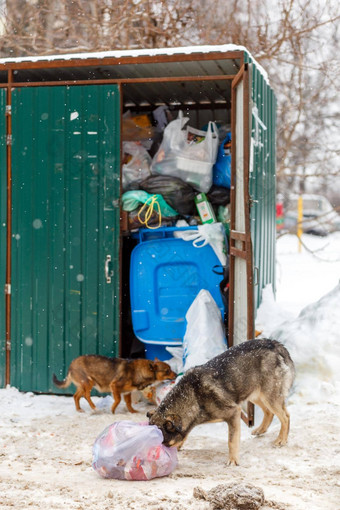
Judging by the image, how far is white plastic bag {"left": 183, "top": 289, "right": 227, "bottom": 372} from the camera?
6301mm

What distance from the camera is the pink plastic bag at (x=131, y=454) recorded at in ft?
14.6

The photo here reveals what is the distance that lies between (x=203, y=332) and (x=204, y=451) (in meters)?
1.41

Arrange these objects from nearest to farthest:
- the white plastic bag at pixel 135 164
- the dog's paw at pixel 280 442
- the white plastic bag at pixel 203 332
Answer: the dog's paw at pixel 280 442
the white plastic bag at pixel 203 332
the white plastic bag at pixel 135 164

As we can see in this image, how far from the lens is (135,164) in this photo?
23.9 ft

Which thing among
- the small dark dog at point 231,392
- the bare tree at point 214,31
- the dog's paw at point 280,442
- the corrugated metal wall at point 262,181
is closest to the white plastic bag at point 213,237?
the corrugated metal wall at point 262,181

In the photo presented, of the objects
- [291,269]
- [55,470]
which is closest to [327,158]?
[291,269]

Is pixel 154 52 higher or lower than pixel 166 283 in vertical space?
higher

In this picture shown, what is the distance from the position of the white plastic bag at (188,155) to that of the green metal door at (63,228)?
0.60m

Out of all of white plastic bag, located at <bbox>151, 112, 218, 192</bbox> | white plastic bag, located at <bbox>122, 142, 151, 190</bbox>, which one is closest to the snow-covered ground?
white plastic bag, located at <bbox>151, 112, 218, 192</bbox>

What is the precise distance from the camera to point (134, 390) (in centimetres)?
643

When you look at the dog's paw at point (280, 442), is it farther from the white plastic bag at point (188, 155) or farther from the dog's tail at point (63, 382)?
the white plastic bag at point (188, 155)

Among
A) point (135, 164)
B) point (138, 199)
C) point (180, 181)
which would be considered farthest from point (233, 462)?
point (135, 164)

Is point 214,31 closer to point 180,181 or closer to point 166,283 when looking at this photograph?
point 180,181

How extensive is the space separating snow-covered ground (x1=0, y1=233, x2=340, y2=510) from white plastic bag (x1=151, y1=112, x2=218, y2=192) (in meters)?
1.80
